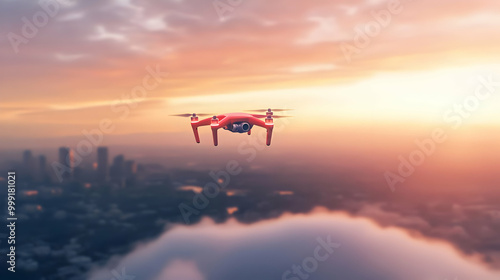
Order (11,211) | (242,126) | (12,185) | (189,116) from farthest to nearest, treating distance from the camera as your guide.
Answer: (12,185) → (11,211) → (189,116) → (242,126)

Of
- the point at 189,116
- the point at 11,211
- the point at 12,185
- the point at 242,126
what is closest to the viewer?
the point at 242,126

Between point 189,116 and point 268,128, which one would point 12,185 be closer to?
point 189,116

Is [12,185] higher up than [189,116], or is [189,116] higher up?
[189,116]

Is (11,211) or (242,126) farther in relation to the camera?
(11,211)

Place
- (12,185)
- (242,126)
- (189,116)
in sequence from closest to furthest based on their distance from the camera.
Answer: (242,126), (189,116), (12,185)

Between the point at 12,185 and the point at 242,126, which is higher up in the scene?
the point at 242,126

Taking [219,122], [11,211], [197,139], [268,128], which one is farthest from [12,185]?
[268,128]

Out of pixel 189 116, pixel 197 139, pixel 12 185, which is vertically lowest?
pixel 12 185

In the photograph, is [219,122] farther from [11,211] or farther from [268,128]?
[11,211]

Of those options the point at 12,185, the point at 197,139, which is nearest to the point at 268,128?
the point at 197,139
